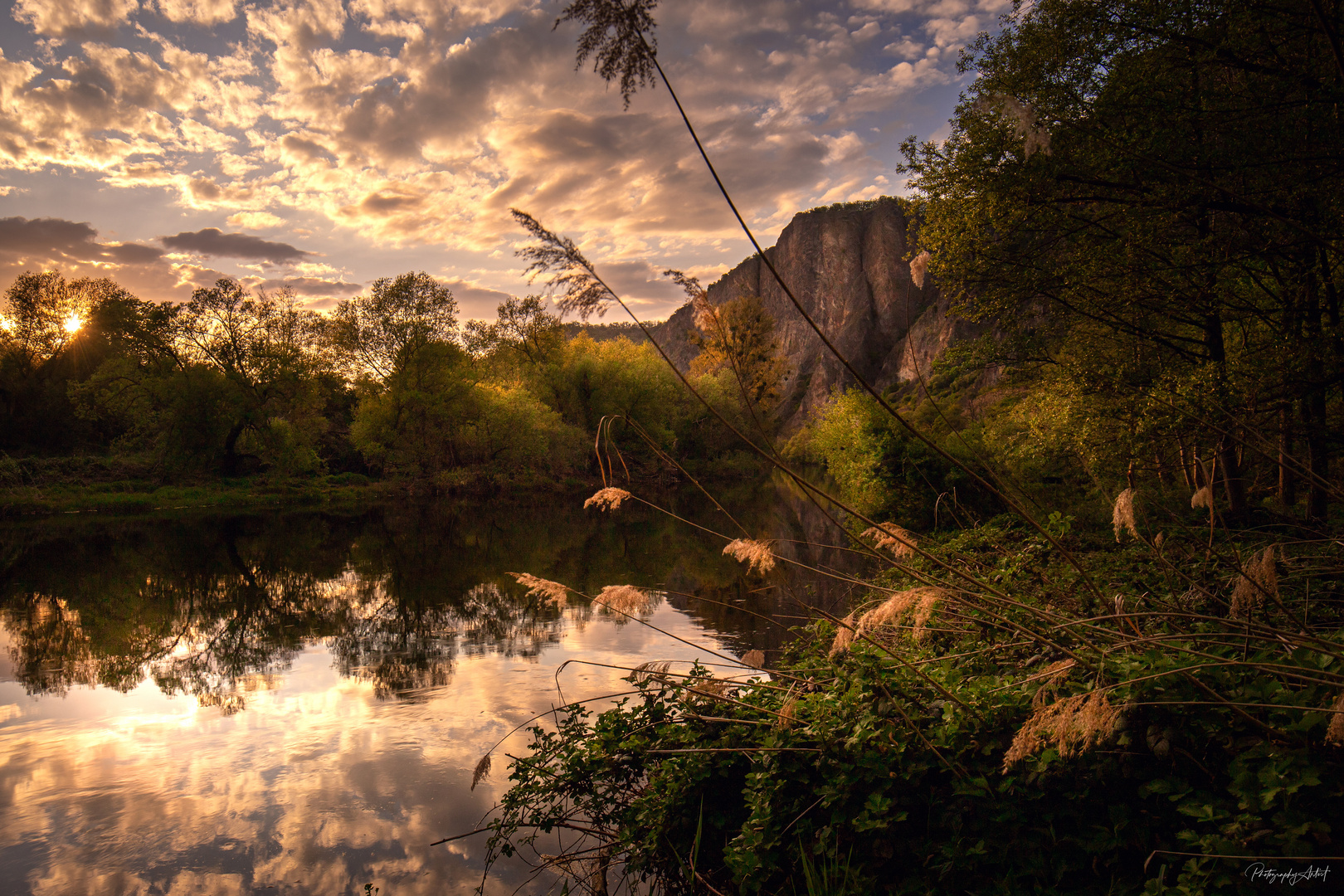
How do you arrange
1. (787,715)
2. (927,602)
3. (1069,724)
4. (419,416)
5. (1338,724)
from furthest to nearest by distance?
(419,416)
(787,715)
(927,602)
(1069,724)
(1338,724)

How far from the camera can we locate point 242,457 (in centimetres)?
3334

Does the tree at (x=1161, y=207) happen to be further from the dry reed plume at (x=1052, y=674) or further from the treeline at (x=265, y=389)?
the treeline at (x=265, y=389)

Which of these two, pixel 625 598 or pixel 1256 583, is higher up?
pixel 1256 583

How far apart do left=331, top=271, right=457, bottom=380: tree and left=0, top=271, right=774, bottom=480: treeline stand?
65 millimetres

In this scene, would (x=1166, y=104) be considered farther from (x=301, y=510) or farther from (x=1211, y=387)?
(x=301, y=510)

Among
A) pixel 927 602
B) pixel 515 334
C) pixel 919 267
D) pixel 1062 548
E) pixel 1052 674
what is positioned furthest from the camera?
pixel 515 334

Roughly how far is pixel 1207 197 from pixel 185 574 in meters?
18.6

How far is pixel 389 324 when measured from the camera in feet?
118

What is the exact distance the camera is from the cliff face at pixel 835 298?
10856 cm

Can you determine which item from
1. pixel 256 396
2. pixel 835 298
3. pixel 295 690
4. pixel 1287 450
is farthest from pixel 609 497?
pixel 835 298

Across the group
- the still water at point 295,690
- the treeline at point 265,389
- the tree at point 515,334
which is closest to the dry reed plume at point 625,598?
the still water at point 295,690

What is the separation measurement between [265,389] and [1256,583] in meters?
38.3

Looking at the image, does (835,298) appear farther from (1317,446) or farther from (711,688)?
(711,688)

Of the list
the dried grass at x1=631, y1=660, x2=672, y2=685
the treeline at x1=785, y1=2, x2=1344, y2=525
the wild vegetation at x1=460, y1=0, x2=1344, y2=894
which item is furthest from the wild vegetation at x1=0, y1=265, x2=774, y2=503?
the dried grass at x1=631, y1=660, x2=672, y2=685
